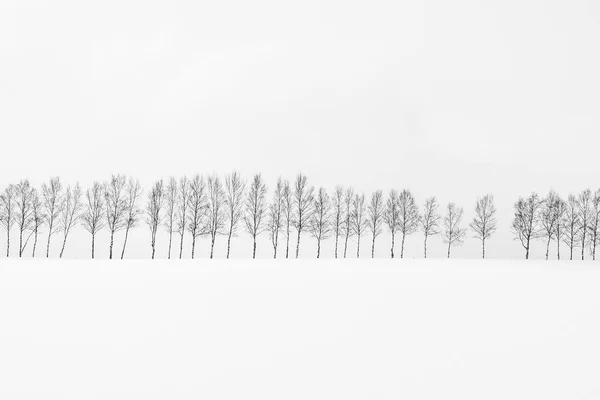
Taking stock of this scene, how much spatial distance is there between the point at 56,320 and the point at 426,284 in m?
16.1

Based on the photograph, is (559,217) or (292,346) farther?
(559,217)

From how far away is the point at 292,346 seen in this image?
24.4 ft

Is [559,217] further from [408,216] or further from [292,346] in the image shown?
[292,346]

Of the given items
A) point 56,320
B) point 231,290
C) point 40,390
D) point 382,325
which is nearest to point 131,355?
point 40,390

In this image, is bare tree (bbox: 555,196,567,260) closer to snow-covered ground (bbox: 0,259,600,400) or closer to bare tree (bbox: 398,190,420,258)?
bare tree (bbox: 398,190,420,258)

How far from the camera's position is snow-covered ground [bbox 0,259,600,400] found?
5602 mm

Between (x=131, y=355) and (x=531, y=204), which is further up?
(x=531, y=204)

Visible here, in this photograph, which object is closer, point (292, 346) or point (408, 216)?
point (292, 346)

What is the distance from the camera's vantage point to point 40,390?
5414mm

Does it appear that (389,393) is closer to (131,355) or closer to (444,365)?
(444,365)

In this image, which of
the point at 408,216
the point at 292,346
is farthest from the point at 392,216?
the point at 292,346

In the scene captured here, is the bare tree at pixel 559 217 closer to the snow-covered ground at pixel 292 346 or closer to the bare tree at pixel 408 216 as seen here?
the bare tree at pixel 408 216

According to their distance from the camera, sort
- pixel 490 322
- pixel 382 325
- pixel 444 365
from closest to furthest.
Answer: pixel 444 365, pixel 382 325, pixel 490 322

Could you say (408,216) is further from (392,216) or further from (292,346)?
(292,346)
